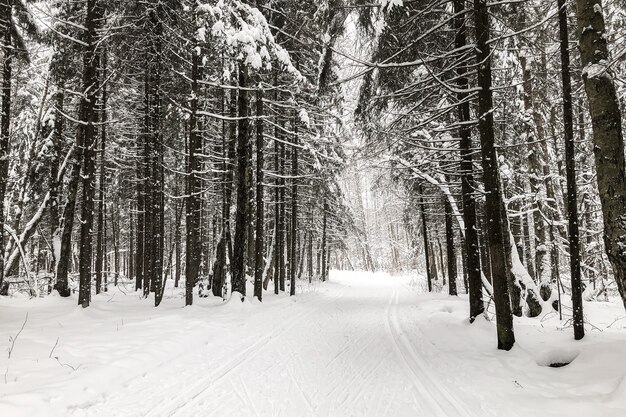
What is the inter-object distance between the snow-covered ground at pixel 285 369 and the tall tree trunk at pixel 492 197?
0.57m

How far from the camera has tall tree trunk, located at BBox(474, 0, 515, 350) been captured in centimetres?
764

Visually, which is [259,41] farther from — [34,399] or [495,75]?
[34,399]

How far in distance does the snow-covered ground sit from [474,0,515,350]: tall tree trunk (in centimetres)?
57

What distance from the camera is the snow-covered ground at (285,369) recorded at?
194 inches

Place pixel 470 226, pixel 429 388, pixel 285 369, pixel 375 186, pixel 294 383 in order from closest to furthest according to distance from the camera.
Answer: pixel 429 388 < pixel 294 383 < pixel 285 369 < pixel 470 226 < pixel 375 186

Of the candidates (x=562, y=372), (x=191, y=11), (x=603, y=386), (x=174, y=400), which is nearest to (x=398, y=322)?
(x=562, y=372)

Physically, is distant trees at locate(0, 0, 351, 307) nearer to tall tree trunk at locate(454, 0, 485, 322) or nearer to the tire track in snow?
tall tree trunk at locate(454, 0, 485, 322)

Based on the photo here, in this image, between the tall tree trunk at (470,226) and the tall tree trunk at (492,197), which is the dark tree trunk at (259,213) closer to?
the tall tree trunk at (470,226)

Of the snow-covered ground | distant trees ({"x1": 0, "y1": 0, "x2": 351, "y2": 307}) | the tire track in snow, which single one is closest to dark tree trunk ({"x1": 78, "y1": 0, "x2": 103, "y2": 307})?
distant trees ({"x1": 0, "y1": 0, "x2": 351, "y2": 307})

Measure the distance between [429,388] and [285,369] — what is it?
2542 millimetres

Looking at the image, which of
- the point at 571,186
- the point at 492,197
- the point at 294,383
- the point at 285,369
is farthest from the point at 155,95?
the point at 571,186

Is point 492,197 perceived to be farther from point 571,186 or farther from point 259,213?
point 259,213

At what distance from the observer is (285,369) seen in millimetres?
6875

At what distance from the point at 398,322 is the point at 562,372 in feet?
22.2
